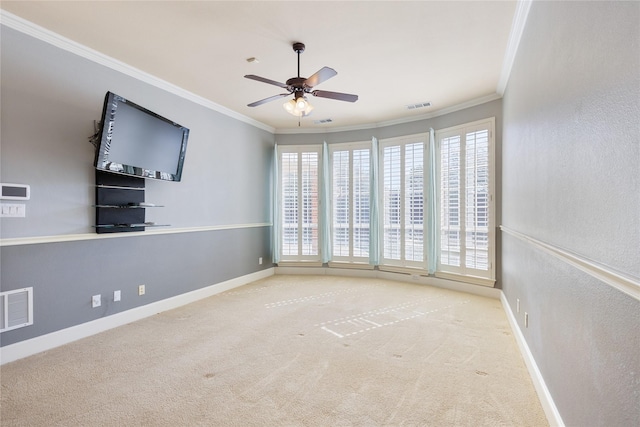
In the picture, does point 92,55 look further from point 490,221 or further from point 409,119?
point 490,221

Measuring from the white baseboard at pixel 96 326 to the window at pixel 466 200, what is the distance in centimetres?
354

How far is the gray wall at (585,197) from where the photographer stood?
3.33 feet

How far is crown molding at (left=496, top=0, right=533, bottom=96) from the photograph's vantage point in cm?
246

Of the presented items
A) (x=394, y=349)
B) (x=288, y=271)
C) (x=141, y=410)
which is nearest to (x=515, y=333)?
(x=394, y=349)

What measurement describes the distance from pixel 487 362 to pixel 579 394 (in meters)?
1.22

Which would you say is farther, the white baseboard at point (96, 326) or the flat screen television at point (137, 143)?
the flat screen television at point (137, 143)

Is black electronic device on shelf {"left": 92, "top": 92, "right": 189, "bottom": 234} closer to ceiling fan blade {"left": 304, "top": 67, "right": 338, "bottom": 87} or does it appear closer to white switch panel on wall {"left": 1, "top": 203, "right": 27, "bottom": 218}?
white switch panel on wall {"left": 1, "top": 203, "right": 27, "bottom": 218}

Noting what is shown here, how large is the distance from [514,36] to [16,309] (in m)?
4.86

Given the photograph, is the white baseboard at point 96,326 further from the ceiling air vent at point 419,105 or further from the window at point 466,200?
the ceiling air vent at point 419,105

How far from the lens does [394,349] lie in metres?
2.84

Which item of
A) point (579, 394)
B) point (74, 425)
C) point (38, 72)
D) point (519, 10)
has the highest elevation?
point (519, 10)

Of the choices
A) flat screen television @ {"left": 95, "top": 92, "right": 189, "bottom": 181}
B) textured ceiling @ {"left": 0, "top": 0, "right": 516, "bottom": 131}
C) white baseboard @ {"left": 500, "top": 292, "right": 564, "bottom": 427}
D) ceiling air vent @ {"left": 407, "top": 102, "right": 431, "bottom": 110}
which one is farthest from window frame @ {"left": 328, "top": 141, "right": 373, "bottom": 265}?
white baseboard @ {"left": 500, "top": 292, "right": 564, "bottom": 427}

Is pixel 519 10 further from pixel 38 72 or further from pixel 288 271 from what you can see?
pixel 288 271

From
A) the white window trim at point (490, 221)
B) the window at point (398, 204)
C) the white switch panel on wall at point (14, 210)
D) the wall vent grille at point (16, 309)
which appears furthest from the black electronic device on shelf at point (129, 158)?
the white window trim at point (490, 221)
